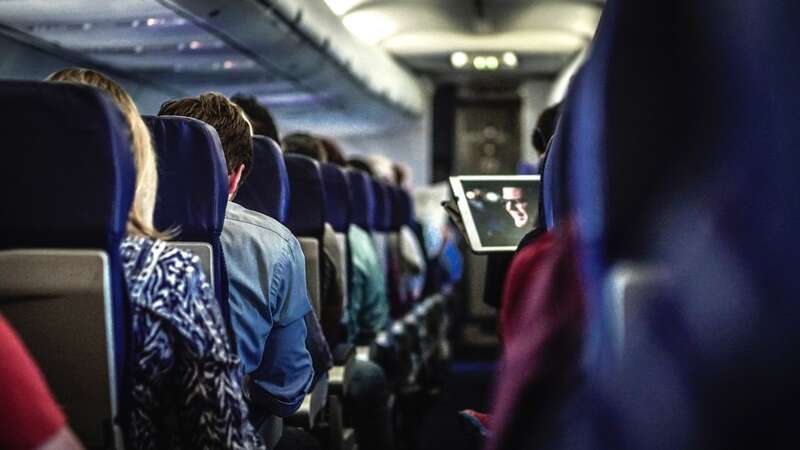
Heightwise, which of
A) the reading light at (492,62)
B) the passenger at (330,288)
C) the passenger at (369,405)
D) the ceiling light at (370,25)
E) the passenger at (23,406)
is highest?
the ceiling light at (370,25)

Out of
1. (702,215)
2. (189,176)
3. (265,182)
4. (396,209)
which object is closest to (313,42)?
(396,209)

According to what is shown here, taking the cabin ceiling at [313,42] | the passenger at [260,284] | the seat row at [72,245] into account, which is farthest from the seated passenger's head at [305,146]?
the seat row at [72,245]

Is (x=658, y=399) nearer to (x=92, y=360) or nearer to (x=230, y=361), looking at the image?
(x=230, y=361)

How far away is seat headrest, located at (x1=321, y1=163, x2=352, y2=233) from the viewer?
15.0 feet

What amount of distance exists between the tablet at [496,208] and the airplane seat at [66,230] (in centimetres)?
129

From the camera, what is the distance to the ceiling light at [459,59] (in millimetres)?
13821

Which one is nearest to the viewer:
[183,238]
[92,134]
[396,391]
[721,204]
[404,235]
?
[721,204]

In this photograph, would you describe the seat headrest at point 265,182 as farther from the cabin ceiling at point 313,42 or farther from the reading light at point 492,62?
the reading light at point 492,62

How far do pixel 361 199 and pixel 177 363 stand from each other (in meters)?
3.49

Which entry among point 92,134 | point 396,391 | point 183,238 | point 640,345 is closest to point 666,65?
point 640,345

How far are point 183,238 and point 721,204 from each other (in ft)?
4.94

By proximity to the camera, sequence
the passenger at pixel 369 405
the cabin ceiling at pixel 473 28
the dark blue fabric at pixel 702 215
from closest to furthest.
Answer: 1. the dark blue fabric at pixel 702 215
2. the passenger at pixel 369 405
3. the cabin ceiling at pixel 473 28

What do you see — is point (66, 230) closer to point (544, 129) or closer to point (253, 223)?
point (253, 223)

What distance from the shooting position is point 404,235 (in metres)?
7.28
